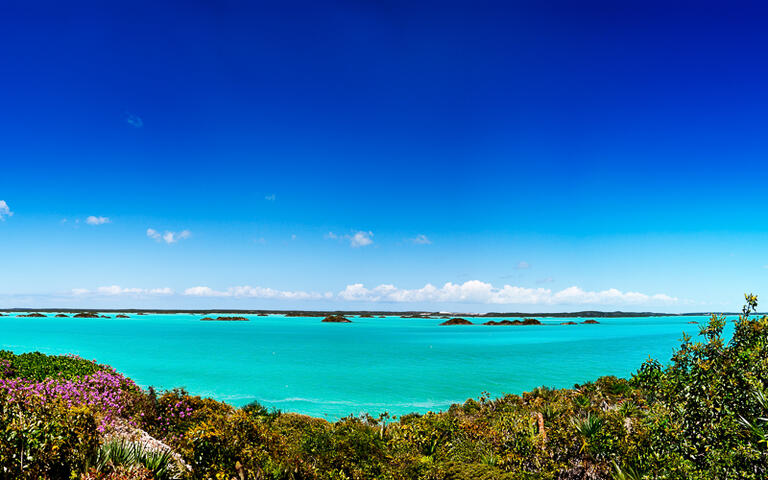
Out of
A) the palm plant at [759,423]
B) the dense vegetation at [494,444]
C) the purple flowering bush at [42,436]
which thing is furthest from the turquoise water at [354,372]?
the palm plant at [759,423]

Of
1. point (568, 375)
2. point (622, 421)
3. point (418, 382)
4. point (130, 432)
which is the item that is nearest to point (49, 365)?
point (130, 432)

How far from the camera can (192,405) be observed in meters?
20.0

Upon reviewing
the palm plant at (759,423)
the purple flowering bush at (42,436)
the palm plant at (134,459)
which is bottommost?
the palm plant at (134,459)

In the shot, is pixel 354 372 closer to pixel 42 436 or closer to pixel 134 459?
pixel 134 459

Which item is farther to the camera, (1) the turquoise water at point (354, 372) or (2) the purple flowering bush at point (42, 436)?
(1) the turquoise water at point (354, 372)

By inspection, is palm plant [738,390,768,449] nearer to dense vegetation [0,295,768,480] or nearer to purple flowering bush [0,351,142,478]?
dense vegetation [0,295,768,480]

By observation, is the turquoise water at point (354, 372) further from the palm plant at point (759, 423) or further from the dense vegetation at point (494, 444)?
the palm plant at point (759, 423)

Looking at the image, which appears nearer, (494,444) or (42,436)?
(42,436)

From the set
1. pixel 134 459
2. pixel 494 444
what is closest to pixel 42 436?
pixel 134 459

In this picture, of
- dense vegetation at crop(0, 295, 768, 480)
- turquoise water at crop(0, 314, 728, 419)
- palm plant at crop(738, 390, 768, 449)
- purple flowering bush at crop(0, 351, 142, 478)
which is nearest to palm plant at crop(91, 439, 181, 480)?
dense vegetation at crop(0, 295, 768, 480)

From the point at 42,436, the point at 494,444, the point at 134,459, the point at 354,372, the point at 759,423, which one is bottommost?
the point at 354,372

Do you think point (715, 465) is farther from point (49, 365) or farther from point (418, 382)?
point (418, 382)

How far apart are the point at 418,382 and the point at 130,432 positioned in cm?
3864

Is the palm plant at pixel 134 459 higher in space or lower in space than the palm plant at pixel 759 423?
lower
